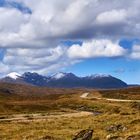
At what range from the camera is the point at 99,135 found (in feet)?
159

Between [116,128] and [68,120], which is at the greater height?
[68,120]

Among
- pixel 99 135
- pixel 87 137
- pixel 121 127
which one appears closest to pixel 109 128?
pixel 121 127

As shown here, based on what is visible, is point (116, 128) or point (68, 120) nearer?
point (116, 128)

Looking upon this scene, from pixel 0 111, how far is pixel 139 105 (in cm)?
4257

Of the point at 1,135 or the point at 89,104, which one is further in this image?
the point at 89,104

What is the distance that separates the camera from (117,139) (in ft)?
128

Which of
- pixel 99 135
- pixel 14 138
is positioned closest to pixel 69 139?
pixel 99 135

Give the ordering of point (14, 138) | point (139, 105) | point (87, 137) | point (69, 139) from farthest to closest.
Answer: point (139, 105) → point (14, 138) → point (69, 139) → point (87, 137)

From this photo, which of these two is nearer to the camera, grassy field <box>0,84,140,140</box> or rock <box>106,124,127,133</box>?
grassy field <box>0,84,140,140</box>

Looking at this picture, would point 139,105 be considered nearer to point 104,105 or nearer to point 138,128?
point 104,105

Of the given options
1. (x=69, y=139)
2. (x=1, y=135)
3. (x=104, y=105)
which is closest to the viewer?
(x=69, y=139)

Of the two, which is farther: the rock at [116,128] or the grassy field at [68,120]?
the rock at [116,128]

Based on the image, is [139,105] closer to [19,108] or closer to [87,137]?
[19,108]

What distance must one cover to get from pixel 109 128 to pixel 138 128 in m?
6.17
